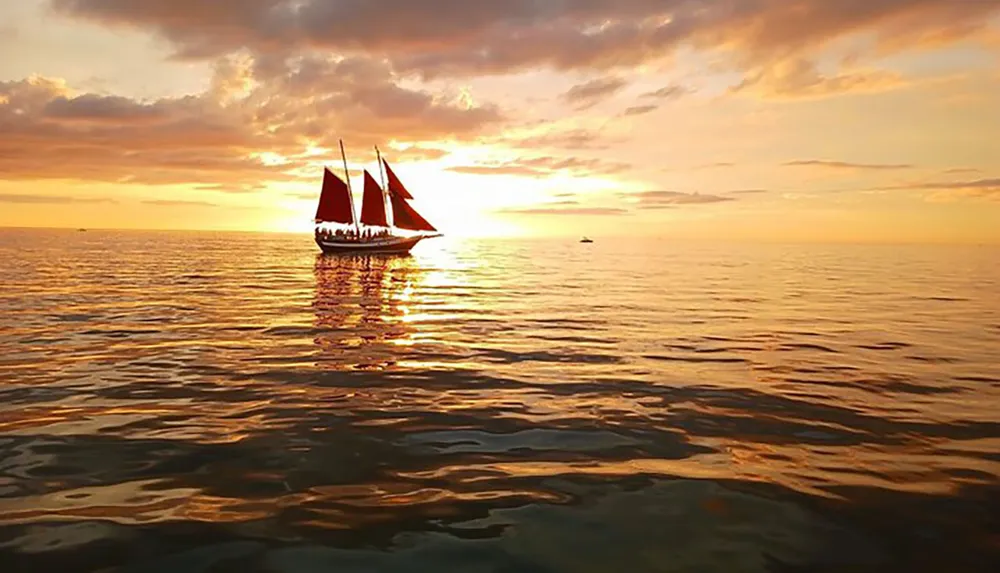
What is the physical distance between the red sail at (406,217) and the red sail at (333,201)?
21.3 ft

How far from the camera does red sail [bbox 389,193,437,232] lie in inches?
3494

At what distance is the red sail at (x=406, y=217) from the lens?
88.8 meters

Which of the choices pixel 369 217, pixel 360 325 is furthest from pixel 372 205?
pixel 360 325

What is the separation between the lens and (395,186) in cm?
8912

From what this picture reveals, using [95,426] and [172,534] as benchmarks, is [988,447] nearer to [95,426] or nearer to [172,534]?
[172,534]

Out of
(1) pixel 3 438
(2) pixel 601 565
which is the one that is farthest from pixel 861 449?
(1) pixel 3 438

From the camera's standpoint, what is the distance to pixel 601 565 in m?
5.00

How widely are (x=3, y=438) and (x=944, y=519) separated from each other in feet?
35.6

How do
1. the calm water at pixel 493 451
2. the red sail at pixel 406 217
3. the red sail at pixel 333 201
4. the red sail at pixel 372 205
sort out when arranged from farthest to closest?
the red sail at pixel 372 205
the red sail at pixel 406 217
the red sail at pixel 333 201
the calm water at pixel 493 451

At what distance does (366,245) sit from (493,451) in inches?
3244

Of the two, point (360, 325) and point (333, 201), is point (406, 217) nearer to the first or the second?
point (333, 201)

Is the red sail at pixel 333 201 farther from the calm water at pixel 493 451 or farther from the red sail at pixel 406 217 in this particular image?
the calm water at pixel 493 451

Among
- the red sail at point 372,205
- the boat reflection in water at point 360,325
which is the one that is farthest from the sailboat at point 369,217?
the boat reflection in water at point 360,325

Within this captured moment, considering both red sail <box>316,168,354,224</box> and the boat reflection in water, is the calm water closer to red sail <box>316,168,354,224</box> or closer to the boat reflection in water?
the boat reflection in water
